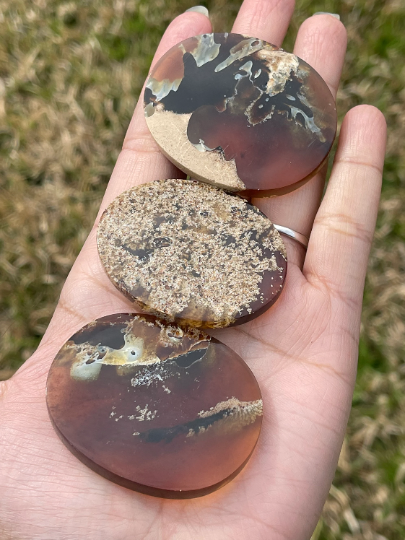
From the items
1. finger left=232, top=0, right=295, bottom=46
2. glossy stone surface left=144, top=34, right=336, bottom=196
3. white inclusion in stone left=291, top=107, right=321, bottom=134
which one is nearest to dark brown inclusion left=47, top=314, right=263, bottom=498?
glossy stone surface left=144, top=34, right=336, bottom=196

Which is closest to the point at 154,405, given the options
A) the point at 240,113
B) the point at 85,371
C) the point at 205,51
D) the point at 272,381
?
the point at 85,371

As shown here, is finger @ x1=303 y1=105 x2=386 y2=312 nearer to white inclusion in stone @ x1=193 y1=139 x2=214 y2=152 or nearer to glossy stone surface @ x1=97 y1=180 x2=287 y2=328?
glossy stone surface @ x1=97 y1=180 x2=287 y2=328

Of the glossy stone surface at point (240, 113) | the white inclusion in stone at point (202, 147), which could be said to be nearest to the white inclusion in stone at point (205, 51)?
the glossy stone surface at point (240, 113)

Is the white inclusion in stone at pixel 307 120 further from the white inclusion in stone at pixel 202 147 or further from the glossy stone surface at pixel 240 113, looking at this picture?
the white inclusion in stone at pixel 202 147

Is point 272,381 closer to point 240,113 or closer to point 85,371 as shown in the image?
point 85,371

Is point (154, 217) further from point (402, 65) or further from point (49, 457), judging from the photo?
point (402, 65)

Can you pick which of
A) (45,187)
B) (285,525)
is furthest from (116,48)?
(285,525)
